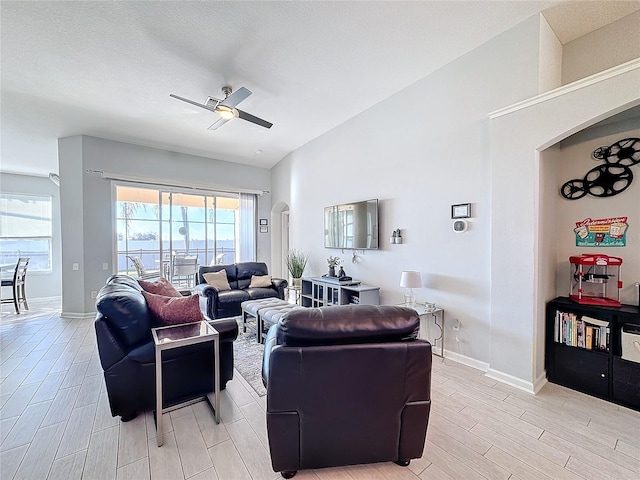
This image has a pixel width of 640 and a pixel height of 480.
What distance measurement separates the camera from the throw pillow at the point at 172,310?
7.58ft

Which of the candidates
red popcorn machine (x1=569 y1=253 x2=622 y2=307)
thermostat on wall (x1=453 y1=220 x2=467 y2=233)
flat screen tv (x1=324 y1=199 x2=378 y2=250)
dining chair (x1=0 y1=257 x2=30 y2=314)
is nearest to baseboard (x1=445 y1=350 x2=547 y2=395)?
red popcorn machine (x1=569 y1=253 x2=622 y2=307)

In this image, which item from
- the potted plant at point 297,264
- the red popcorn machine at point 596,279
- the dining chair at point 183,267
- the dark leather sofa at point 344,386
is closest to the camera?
the dark leather sofa at point 344,386

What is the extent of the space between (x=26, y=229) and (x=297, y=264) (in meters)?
6.73

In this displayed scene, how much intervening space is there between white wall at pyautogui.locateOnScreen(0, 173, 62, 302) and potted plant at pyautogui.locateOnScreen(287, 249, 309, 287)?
6.12 metres

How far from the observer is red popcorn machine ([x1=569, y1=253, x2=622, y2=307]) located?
2461 mm

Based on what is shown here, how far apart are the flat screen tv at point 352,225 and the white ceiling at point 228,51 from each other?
5.14 feet

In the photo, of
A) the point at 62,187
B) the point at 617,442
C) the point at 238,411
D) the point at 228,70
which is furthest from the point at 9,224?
the point at 617,442

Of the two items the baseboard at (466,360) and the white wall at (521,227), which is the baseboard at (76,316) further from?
the white wall at (521,227)

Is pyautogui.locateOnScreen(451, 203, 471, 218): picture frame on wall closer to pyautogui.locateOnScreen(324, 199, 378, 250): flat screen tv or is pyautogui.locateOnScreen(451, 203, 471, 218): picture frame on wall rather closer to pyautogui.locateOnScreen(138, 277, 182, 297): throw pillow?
pyautogui.locateOnScreen(324, 199, 378, 250): flat screen tv

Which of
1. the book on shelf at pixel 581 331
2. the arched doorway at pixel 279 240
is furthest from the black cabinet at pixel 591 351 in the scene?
the arched doorway at pixel 279 240

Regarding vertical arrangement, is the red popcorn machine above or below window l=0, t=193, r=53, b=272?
below

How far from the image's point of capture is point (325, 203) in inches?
205

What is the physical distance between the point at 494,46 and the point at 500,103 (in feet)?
1.98

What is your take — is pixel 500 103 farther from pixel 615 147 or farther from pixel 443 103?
pixel 615 147
